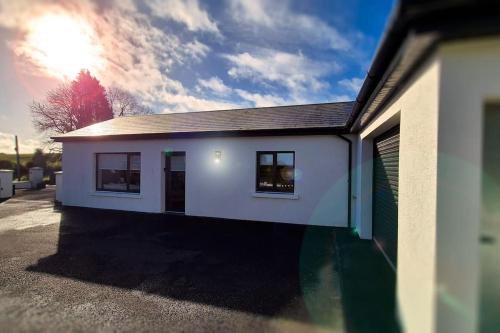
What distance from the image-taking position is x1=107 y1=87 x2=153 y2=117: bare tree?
35781 mm

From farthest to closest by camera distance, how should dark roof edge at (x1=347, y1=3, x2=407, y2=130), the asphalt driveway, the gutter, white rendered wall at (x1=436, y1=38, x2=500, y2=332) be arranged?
the gutter < the asphalt driveway < dark roof edge at (x1=347, y1=3, x2=407, y2=130) < white rendered wall at (x1=436, y1=38, x2=500, y2=332)

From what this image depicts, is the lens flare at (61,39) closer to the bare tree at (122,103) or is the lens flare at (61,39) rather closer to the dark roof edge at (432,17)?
the dark roof edge at (432,17)

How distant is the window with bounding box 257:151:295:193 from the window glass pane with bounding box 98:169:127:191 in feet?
19.7

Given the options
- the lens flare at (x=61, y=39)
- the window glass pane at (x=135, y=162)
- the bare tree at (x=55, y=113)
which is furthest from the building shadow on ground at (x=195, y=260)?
the bare tree at (x=55, y=113)

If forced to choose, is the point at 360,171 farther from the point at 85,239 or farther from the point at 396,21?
the point at 85,239

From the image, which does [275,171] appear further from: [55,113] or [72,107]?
[72,107]

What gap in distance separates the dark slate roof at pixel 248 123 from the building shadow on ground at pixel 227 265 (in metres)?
3.20

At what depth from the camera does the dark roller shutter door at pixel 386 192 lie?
15.8 feet

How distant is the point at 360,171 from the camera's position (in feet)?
24.4

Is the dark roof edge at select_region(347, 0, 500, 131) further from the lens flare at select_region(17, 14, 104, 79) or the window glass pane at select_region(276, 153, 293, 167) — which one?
the lens flare at select_region(17, 14, 104, 79)

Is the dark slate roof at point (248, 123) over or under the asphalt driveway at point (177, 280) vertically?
over

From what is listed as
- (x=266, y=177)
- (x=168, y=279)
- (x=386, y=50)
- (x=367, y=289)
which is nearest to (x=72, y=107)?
(x=266, y=177)

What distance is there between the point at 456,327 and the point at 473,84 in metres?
2.00

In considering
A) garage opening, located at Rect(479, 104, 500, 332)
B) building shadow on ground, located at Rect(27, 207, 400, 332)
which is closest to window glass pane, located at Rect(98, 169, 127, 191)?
building shadow on ground, located at Rect(27, 207, 400, 332)
